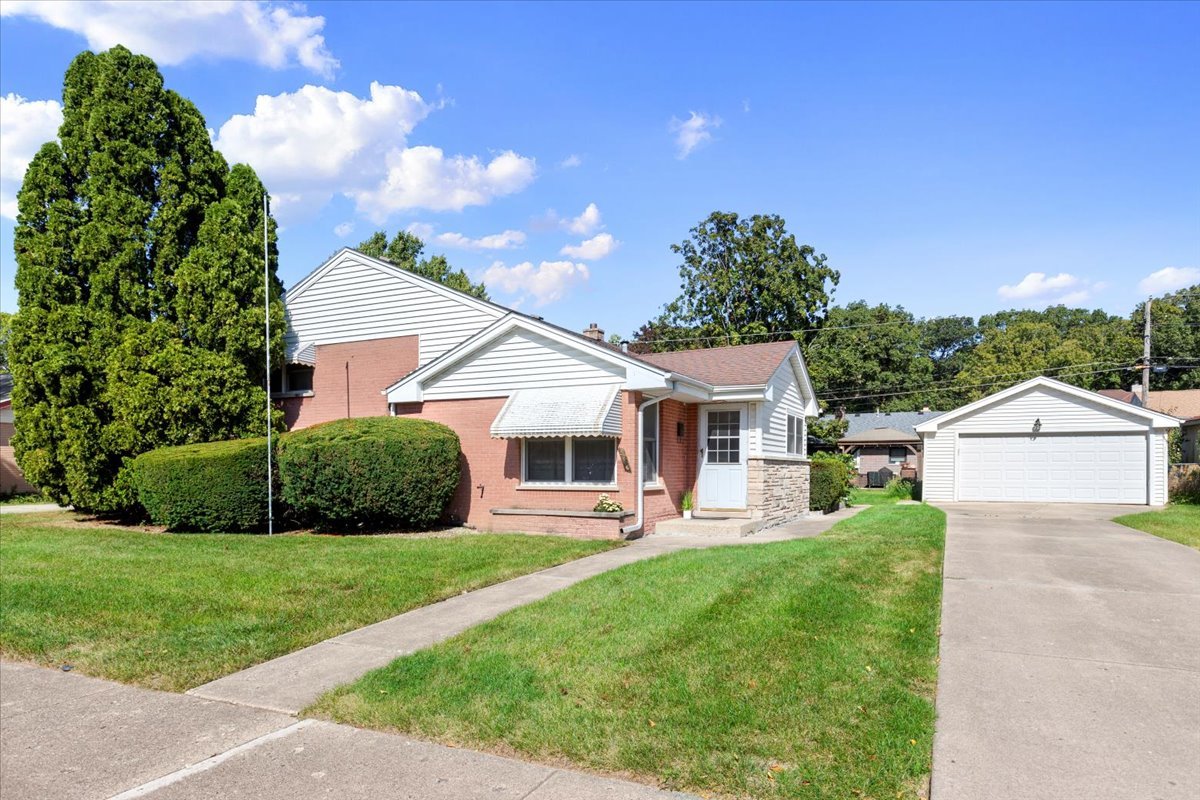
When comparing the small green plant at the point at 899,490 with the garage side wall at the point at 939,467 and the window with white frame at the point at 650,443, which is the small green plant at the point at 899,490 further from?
the window with white frame at the point at 650,443

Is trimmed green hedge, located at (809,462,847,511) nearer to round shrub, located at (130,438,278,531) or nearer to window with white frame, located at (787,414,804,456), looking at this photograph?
window with white frame, located at (787,414,804,456)

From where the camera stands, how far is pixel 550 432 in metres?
12.3

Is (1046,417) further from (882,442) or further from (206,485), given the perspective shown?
(206,485)

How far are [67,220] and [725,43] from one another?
12.9 m

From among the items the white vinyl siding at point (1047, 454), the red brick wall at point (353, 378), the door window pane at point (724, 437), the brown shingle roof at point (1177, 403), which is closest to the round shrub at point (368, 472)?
the red brick wall at point (353, 378)

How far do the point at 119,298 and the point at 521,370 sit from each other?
8.07m

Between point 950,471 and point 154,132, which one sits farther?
point 950,471

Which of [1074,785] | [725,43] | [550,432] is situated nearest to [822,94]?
[725,43]

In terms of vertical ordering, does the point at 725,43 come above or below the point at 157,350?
above

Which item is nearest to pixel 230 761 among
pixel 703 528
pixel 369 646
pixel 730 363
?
pixel 369 646

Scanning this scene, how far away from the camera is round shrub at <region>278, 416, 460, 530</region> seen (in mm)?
12336

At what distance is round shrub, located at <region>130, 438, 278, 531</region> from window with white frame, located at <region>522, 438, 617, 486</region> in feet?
15.7

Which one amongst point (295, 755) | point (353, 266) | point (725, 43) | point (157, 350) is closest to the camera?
point (295, 755)

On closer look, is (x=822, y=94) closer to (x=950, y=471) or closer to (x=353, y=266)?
(x=353, y=266)
